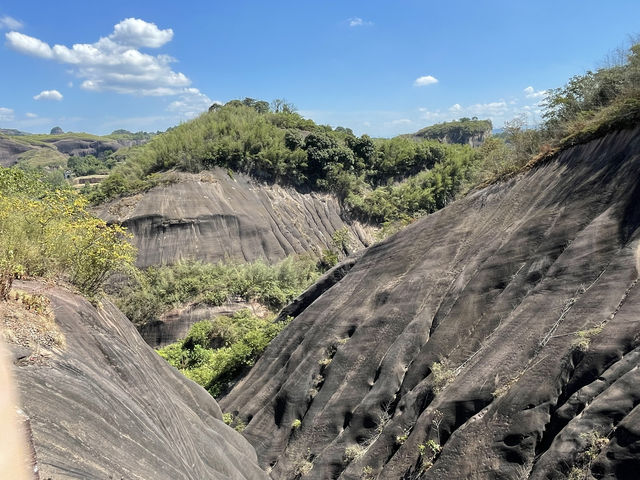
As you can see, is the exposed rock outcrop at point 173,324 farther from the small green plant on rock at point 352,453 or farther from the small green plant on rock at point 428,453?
the small green plant on rock at point 428,453

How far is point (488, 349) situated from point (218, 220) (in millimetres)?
29066

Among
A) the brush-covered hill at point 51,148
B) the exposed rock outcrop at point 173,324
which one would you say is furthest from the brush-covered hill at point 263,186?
the brush-covered hill at point 51,148

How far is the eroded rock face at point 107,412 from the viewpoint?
457 cm

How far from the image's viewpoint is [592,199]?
373 inches

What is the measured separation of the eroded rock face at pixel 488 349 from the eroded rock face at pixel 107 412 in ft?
10.6

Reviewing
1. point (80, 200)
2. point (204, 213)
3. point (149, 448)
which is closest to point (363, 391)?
point (149, 448)

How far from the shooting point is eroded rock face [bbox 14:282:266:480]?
4.57 m

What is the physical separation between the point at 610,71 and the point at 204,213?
2868 centimetres

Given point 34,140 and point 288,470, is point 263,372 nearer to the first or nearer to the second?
point 288,470

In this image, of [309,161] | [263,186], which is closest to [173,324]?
[263,186]

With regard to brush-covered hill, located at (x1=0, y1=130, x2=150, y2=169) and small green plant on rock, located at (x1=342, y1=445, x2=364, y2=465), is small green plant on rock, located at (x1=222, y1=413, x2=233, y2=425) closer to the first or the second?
small green plant on rock, located at (x1=342, y1=445, x2=364, y2=465)

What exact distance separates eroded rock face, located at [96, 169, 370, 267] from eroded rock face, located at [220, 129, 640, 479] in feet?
64.3

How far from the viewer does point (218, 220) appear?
34719mm

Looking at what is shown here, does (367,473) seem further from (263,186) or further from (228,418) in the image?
(263,186)
